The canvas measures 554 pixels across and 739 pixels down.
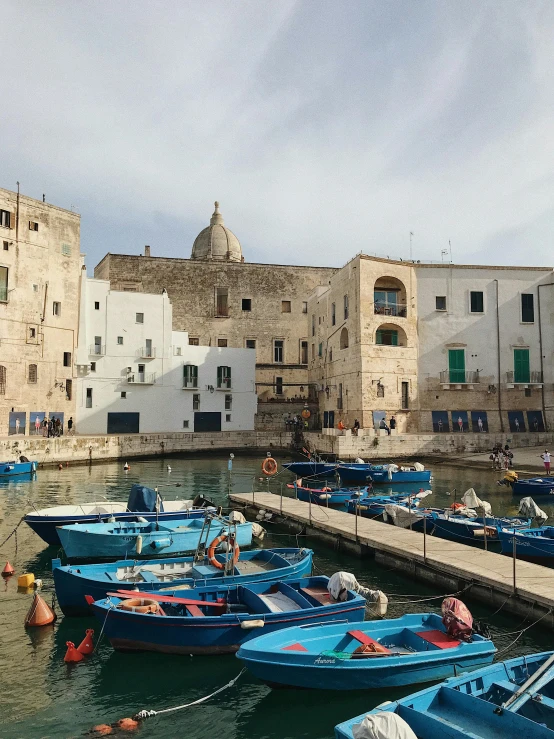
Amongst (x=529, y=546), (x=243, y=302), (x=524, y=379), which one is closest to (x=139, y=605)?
(x=529, y=546)

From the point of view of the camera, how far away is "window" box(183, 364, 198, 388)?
4538cm

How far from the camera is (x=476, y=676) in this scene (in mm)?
6695

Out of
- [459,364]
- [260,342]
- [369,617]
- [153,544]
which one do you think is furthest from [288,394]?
[369,617]

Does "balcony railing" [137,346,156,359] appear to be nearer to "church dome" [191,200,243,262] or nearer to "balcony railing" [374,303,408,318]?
"church dome" [191,200,243,262]

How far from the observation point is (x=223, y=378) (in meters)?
46.6

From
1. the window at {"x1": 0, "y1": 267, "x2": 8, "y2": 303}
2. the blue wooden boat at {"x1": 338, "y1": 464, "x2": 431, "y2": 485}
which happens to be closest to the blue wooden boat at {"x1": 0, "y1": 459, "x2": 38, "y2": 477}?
the window at {"x1": 0, "y1": 267, "x2": 8, "y2": 303}

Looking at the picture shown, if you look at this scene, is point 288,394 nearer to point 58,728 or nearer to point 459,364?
point 459,364

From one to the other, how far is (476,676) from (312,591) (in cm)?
440

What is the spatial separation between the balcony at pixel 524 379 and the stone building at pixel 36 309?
29908 millimetres

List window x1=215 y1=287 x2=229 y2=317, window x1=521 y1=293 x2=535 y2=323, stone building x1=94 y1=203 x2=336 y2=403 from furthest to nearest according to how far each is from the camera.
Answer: window x1=215 y1=287 x2=229 y2=317, stone building x1=94 y1=203 x2=336 y2=403, window x1=521 y1=293 x2=535 y2=323

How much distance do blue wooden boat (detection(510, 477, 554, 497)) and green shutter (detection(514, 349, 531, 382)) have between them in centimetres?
1666

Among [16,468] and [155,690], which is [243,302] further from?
[155,690]

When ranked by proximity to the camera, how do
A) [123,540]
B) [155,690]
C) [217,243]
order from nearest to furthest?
[155,690] < [123,540] < [217,243]

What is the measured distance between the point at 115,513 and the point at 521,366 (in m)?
32.1
